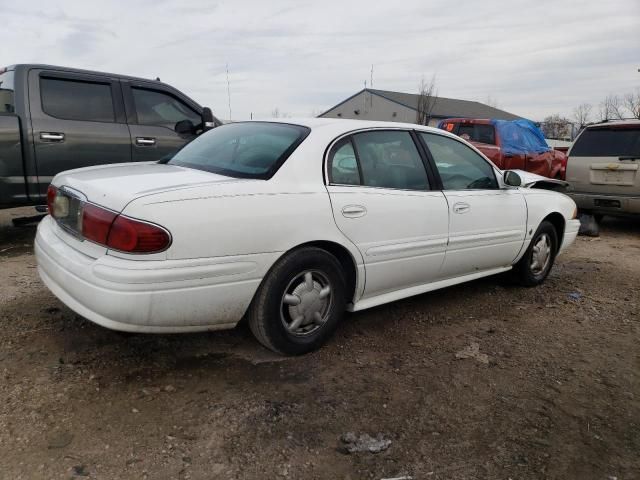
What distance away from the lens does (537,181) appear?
4832 mm

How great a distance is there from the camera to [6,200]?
5.13 metres

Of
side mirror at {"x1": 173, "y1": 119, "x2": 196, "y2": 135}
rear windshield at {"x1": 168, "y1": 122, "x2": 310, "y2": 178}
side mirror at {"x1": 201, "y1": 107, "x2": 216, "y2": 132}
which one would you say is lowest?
rear windshield at {"x1": 168, "y1": 122, "x2": 310, "y2": 178}

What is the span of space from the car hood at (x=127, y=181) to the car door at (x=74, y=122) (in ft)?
7.79

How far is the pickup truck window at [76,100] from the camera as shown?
5328 mm

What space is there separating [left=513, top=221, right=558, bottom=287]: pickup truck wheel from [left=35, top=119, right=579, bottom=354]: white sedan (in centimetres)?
52

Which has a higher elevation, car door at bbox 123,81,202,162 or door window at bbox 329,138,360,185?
car door at bbox 123,81,202,162

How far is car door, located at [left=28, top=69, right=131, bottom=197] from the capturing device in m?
5.23

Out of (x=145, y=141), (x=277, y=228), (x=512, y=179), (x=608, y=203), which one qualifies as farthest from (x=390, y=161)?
(x=608, y=203)

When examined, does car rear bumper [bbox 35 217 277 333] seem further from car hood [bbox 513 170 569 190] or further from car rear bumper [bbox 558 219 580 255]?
car rear bumper [bbox 558 219 580 255]

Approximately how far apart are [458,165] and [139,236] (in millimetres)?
2558

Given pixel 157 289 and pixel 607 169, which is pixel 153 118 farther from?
pixel 607 169

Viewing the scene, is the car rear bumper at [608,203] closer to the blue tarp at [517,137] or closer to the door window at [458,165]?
the blue tarp at [517,137]

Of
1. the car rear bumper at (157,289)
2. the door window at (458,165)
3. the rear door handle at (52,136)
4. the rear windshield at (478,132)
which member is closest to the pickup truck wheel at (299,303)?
the car rear bumper at (157,289)

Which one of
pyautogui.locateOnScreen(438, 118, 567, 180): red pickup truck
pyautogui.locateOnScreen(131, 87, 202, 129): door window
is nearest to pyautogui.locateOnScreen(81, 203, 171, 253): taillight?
pyautogui.locateOnScreen(131, 87, 202, 129): door window
